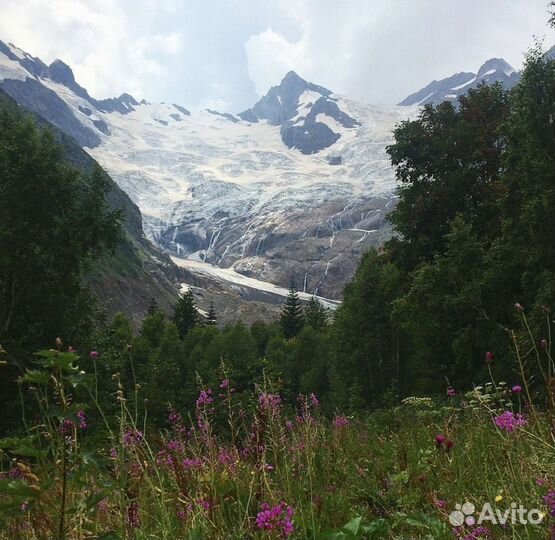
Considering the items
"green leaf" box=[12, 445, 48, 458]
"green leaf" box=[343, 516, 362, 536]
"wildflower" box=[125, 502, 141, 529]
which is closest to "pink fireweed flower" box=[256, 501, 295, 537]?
"green leaf" box=[343, 516, 362, 536]

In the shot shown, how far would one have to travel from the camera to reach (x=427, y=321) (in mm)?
21500

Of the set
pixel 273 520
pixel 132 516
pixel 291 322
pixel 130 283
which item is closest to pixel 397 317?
pixel 132 516

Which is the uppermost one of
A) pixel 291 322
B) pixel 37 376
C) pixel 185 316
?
pixel 291 322

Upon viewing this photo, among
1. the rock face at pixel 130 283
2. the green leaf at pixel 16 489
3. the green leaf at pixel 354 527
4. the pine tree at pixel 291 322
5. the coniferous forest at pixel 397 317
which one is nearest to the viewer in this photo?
the green leaf at pixel 16 489

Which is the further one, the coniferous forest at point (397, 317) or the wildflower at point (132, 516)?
the coniferous forest at point (397, 317)

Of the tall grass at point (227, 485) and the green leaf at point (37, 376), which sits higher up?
the green leaf at point (37, 376)

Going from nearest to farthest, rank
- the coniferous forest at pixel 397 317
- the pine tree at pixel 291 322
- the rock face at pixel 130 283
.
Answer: the coniferous forest at pixel 397 317 < the pine tree at pixel 291 322 < the rock face at pixel 130 283

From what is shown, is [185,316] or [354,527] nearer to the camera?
[354,527]

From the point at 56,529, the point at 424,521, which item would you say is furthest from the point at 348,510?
the point at 56,529

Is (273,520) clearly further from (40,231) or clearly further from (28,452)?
(40,231)

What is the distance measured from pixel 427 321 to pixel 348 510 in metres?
18.7

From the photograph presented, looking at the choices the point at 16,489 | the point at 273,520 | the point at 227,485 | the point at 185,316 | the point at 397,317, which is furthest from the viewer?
the point at 185,316

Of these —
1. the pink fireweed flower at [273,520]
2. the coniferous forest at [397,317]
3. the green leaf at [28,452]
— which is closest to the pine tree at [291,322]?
the coniferous forest at [397,317]

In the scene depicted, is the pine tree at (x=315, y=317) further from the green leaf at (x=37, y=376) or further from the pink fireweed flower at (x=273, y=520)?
the green leaf at (x=37, y=376)
